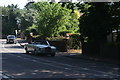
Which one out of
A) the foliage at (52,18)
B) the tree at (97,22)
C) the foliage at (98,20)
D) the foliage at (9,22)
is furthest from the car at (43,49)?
the foliage at (9,22)

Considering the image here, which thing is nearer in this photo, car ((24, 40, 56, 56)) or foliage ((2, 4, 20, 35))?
car ((24, 40, 56, 56))

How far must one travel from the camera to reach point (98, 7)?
965 inches

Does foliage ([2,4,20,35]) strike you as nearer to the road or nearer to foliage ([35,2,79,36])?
foliage ([35,2,79,36])

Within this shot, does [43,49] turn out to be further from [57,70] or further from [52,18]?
[52,18]

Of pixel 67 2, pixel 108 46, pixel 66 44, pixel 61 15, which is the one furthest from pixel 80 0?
pixel 61 15

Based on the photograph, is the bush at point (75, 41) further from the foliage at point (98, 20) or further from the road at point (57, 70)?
the road at point (57, 70)

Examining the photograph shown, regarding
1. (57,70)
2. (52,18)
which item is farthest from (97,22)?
(52,18)

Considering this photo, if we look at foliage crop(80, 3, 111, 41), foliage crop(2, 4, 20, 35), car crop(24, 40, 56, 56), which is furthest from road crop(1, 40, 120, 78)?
foliage crop(2, 4, 20, 35)

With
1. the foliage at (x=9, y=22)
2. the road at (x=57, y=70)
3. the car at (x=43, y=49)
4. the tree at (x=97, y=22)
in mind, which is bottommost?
the road at (x=57, y=70)

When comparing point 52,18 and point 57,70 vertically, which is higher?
point 52,18

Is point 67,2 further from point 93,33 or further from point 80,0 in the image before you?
point 93,33

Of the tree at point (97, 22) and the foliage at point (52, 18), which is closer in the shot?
the tree at point (97, 22)

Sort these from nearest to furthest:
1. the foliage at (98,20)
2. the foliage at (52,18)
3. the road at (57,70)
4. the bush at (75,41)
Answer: the road at (57,70) → the foliage at (98,20) → the bush at (75,41) → the foliage at (52,18)

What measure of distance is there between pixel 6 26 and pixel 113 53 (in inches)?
3291
